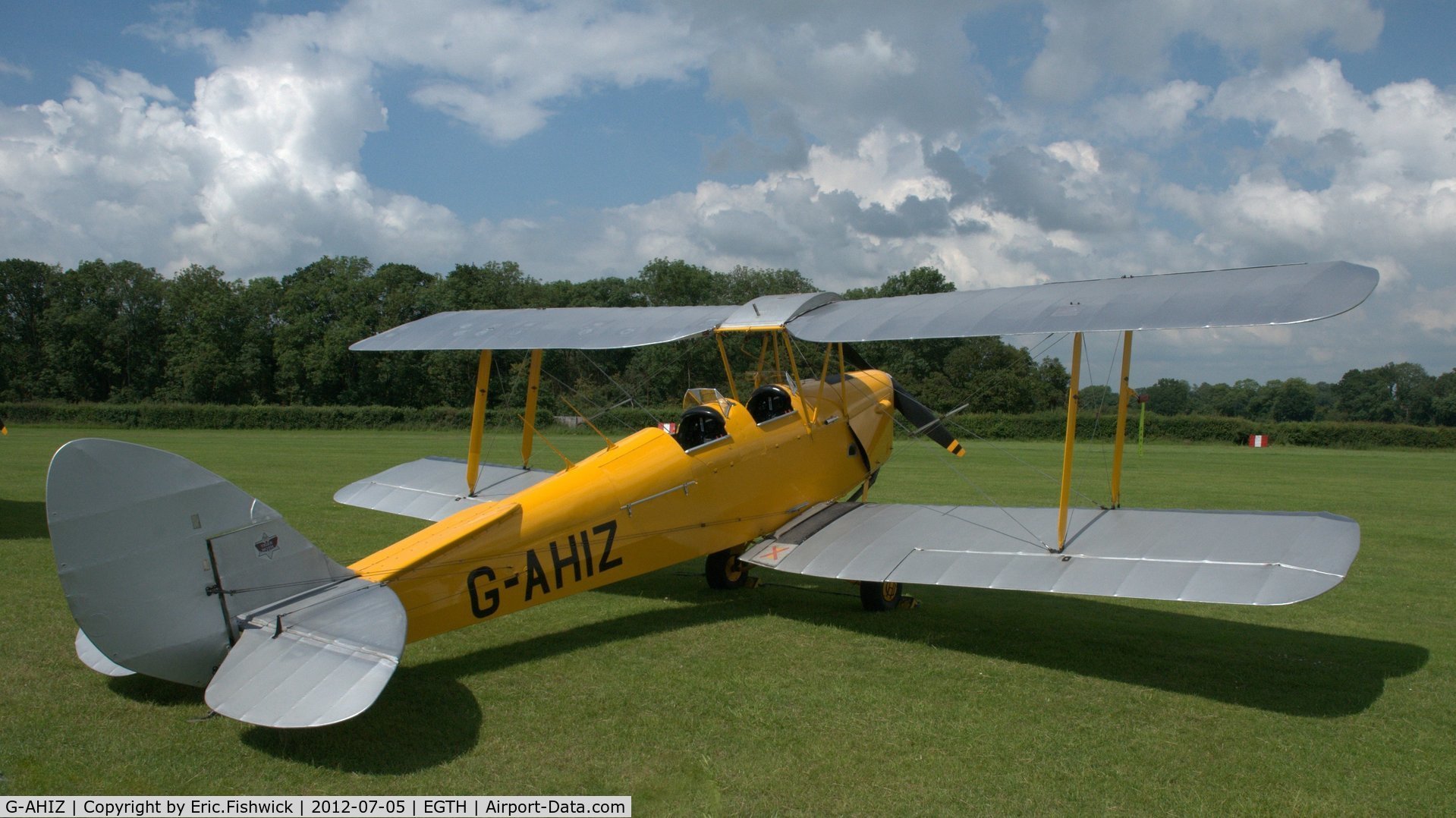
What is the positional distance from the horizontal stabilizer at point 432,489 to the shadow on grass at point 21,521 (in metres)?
3.47

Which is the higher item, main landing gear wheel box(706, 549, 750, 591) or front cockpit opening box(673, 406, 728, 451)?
front cockpit opening box(673, 406, 728, 451)

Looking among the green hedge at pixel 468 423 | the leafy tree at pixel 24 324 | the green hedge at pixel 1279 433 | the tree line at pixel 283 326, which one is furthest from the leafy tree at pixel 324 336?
the green hedge at pixel 1279 433

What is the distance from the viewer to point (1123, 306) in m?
5.61

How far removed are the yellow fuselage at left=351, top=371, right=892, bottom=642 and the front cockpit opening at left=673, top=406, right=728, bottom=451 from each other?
8 centimetres

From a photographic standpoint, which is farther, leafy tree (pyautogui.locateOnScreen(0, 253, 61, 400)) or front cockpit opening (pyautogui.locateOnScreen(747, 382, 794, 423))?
leafy tree (pyautogui.locateOnScreen(0, 253, 61, 400))

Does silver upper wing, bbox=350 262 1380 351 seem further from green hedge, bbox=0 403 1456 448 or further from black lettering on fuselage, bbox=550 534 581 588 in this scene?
green hedge, bbox=0 403 1456 448

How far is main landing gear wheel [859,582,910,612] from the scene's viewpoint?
7.41m

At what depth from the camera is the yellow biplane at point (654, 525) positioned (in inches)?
157

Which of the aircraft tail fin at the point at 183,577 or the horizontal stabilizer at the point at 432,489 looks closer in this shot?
the aircraft tail fin at the point at 183,577

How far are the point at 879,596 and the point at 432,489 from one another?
443 centimetres

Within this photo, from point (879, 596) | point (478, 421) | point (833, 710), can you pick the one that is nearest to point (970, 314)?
point (879, 596)
